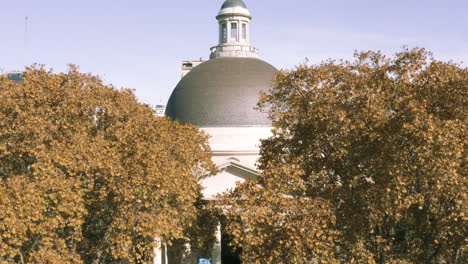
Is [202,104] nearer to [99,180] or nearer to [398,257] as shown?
[99,180]

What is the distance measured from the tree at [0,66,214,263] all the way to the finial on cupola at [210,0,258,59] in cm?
4457

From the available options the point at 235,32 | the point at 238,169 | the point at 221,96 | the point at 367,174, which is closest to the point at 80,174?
the point at 367,174

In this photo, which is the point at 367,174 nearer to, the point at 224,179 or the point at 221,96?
A: the point at 224,179

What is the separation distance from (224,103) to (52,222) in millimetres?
40602

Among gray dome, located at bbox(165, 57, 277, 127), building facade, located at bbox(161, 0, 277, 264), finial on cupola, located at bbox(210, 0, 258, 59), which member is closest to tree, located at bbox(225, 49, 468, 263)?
building facade, located at bbox(161, 0, 277, 264)

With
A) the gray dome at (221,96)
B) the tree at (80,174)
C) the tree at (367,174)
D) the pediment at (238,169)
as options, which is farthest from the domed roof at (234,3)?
the tree at (367,174)

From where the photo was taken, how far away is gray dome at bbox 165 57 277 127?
7000cm

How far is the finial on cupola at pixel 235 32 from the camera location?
83.9 meters

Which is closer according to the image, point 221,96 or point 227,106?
point 227,106

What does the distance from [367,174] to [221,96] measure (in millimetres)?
40239

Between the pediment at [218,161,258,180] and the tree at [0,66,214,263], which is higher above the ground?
the pediment at [218,161,258,180]

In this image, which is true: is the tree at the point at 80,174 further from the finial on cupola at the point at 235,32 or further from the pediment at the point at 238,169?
the finial on cupola at the point at 235,32

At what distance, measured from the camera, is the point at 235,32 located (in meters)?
86.2

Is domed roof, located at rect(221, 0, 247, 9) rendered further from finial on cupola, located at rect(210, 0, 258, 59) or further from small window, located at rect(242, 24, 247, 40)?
small window, located at rect(242, 24, 247, 40)
